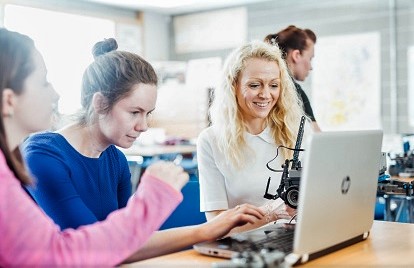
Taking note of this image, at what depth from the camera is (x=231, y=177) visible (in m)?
2.12

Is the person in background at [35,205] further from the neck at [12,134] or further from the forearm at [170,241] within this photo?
the forearm at [170,241]

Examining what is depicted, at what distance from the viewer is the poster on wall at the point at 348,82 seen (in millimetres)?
6441

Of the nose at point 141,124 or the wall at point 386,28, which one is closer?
the nose at point 141,124

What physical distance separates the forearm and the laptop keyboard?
116mm

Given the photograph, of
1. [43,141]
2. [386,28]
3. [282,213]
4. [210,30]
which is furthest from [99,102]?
[210,30]

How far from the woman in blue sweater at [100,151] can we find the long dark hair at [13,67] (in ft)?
0.93

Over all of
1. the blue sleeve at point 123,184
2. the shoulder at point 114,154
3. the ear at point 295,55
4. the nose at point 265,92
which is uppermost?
the ear at point 295,55

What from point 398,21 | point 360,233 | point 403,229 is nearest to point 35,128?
point 360,233

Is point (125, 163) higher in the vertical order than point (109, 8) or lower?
lower

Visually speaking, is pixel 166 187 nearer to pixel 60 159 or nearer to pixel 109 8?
pixel 60 159

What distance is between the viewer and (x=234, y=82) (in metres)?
2.29

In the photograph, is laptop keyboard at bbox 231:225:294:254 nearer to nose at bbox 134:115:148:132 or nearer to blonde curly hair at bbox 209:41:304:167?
nose at bbox 134:115:148:132

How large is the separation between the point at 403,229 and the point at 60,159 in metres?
1.03

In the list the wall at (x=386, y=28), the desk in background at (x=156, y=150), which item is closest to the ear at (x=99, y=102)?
the desk in background at (x=156, y=150)
